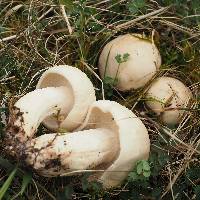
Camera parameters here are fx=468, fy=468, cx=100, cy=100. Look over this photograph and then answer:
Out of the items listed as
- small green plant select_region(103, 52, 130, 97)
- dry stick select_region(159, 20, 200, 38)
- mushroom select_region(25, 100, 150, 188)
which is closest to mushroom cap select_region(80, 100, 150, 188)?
mushroom select_region(25, 100, 150, 188)

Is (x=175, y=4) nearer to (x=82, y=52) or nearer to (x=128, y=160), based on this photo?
(x=82, y=52)

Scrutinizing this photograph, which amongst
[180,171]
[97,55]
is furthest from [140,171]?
[97,55]

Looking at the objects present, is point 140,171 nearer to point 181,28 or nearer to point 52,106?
point 52,106

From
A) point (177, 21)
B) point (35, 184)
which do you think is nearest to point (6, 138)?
point (35, 184)

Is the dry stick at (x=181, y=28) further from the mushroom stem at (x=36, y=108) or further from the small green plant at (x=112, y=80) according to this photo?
the mushroom stem at (x=36, y=108)

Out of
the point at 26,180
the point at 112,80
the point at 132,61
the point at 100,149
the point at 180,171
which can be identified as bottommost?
the point at 180,171

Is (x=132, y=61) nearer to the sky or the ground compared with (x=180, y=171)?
nearer to the sky

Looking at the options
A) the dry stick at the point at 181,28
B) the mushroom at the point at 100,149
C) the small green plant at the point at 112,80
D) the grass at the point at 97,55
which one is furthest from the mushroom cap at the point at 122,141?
the dry stick at the point at 181,28
